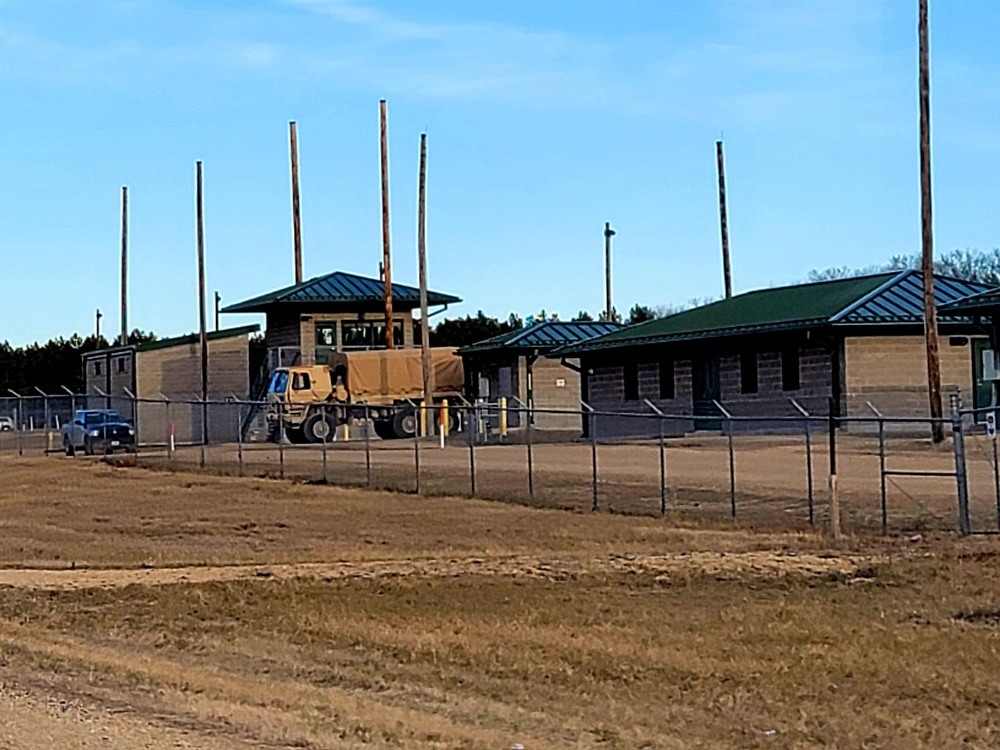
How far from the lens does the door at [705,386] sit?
159 ft

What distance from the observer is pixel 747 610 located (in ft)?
50.9

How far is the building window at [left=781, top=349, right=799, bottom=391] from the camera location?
149ft

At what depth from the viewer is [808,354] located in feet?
147

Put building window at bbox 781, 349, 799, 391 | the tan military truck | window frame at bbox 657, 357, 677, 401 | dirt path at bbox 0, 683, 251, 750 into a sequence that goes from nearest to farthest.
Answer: dirt path at bbox 0, 683, 251, 750 → building window at bbox 781, 349, 799, 391 → window frame at bbox 657, 357, 677, 401 → the tan military truck

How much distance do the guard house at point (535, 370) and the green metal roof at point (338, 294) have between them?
23.9 ft

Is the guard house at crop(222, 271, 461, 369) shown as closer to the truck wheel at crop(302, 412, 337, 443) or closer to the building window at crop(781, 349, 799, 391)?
the truck wheel at crop(302, 412, 337, 443)

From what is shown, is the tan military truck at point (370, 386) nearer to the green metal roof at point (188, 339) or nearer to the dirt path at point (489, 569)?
the green metal roof at point (188, 339)

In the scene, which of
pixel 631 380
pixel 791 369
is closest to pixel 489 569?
pixel 791 369

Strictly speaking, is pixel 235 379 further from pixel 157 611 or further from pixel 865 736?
pixel 865 736

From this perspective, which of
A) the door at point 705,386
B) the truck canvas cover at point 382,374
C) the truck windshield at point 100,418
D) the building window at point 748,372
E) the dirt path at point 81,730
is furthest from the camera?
the truck canvas cover at point 382,374

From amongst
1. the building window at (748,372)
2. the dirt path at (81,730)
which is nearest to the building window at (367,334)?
the building window at (748,372)

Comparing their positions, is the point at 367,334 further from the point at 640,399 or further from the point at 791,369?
the point at 791,369

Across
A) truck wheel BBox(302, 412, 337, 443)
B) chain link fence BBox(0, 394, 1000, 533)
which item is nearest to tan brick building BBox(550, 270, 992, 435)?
chain link fence BBox(0, 394, 1000, 533)

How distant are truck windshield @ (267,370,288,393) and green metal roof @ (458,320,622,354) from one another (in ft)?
26.0
